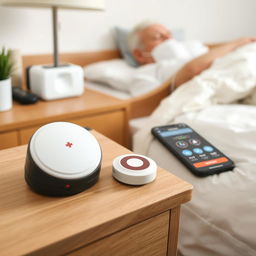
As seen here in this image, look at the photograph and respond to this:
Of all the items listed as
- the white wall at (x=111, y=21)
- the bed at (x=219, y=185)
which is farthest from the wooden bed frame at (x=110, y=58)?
the bed at (x=219, y=185)

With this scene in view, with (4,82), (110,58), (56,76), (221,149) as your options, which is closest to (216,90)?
(221,149)

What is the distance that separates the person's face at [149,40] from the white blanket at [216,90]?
53 cm

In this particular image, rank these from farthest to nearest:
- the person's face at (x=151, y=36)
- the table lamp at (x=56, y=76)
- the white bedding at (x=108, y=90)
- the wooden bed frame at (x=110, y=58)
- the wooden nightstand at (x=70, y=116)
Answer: the person's face at (x=151, y=36) < the white bedding at (x=108, y=90) < the wooden bed frame at (x=110, y=58) < the table lamp at (x=56, y=76) < the wooden nightstand at (x=70, y=116)

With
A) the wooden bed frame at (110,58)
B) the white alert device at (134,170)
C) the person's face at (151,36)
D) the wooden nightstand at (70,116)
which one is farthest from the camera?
the person's face at (151,36)

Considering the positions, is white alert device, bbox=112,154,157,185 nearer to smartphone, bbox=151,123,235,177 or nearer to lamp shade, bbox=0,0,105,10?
smartphone, bbox=151,123,235,177

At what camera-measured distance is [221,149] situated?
749 mm

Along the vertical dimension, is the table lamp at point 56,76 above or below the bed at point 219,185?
above

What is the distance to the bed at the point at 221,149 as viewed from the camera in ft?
2.06

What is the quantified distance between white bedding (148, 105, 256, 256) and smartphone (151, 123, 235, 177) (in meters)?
0.02

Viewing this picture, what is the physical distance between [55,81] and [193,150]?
620mm

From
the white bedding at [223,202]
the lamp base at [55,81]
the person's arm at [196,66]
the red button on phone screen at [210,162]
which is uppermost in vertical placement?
the person's arm at [196,66]

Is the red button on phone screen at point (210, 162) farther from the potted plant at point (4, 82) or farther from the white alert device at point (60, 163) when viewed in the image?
the potted plant at point (4, 82)

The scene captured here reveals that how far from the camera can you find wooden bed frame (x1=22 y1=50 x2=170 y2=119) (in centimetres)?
124

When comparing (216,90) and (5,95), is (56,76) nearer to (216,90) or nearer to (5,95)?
(5,95)
